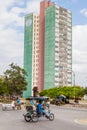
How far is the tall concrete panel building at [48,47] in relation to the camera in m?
168

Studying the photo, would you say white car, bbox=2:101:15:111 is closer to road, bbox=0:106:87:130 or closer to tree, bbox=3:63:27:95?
road, bbox=0:106:87:130

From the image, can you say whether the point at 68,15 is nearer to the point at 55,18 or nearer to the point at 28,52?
the point at 55,18

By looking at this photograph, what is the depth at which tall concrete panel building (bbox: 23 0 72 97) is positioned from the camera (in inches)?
6609

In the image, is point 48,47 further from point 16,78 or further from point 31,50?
point 16,78

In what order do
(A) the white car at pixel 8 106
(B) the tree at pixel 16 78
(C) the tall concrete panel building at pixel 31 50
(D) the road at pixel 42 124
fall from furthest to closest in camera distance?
(C) the tall concrete panel building at pixel 31 50 < (B) the tree at pixel 16 78 < (A) the white car at pixel 8 106 < (D) the road at pixel 42 124

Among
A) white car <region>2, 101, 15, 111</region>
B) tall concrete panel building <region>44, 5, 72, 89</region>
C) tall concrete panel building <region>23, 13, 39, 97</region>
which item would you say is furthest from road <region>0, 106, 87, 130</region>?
tall concrete panel building <region>23, 13, 39, 97</region>

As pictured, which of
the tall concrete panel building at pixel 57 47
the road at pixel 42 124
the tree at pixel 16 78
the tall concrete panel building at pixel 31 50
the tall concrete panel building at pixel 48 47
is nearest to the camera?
the road at pixel 42 124

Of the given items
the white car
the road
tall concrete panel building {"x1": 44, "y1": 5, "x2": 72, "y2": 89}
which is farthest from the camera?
tall concrete panel building {"x1": 44, "y1": 5, "x2": 72, "y2": 89}

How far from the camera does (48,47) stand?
6658 inches

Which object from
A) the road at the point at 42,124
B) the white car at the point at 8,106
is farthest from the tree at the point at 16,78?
the road at the point at 42,124

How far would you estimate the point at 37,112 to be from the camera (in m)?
27.1

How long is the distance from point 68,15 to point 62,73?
29.2 meters

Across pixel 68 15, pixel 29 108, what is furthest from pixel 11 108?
pixel 68 15

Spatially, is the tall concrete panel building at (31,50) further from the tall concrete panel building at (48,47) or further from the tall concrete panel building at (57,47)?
the tall concrete panel building at (57,47)
